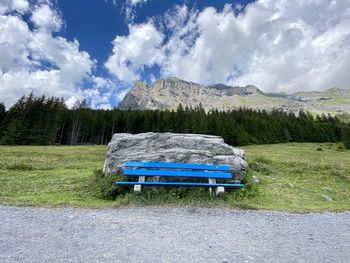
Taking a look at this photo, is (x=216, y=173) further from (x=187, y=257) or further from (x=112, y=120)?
(x=112, y=120)

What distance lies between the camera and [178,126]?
75562 mm

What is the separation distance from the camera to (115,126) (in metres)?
80.6

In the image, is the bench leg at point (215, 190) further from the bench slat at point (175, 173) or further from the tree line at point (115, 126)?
the tree line at point (115, 126)

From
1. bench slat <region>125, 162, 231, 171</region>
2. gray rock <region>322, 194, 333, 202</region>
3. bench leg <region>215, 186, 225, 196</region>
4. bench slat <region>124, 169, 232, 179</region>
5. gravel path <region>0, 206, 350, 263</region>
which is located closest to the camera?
gravel path <region>0, 206, 350, 263</region>

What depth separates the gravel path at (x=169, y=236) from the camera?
4.27 m

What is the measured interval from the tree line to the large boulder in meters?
54.4

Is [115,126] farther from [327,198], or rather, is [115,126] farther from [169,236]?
[169,236]

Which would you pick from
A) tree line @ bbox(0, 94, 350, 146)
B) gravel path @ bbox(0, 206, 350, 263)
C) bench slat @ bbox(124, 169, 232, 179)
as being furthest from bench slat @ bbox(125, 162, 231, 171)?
tree line @ bbox(0, 94, 350, 146)

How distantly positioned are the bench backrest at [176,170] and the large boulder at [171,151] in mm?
722

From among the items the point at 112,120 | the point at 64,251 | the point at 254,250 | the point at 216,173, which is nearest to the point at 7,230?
the point at 64,251

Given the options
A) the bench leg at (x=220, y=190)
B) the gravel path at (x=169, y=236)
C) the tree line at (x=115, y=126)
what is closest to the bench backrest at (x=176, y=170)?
the bench leg at (x=220, y=190)

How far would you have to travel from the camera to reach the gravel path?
4.27m

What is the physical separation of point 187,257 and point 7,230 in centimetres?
467

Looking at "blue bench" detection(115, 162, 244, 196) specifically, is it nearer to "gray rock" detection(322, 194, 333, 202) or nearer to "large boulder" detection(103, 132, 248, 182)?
"large boulder" detection(103, 132, 248, 182)
